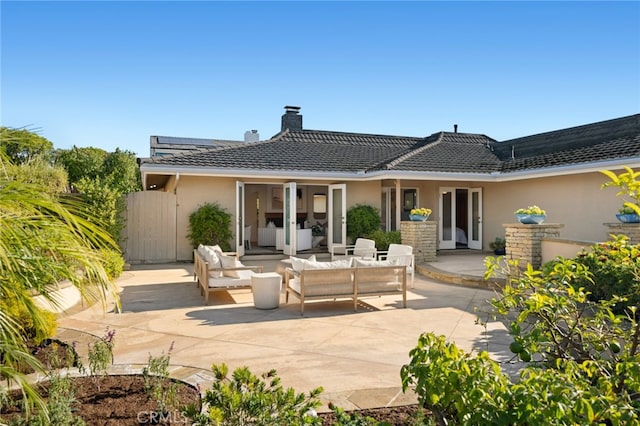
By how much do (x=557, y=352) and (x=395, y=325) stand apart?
→ 12.7 ft

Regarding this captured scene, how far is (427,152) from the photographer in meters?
16.4

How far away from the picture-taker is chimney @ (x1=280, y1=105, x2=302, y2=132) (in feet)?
63.6

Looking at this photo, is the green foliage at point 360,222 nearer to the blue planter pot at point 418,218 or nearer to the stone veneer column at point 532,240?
the blue planter pot at point 418,218

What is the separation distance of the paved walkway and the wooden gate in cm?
447

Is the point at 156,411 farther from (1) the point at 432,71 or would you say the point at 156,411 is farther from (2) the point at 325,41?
(1) the point at 432,71

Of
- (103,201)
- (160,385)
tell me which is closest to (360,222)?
(103,201)

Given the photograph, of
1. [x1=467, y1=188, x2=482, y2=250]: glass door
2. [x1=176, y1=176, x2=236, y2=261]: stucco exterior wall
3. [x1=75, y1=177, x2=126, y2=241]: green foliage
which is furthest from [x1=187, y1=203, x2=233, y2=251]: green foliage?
[x1=467, y1=188, x2=482, y2=250]: glass door

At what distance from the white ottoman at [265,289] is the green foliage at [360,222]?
25.7 ft

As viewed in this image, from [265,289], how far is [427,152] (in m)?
11.0

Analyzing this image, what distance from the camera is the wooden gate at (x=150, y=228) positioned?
1321cm

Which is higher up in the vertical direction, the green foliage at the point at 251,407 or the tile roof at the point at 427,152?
the tile roof at the point at 427,152

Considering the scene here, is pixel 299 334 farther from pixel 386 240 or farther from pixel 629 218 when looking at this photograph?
pixel 386 240

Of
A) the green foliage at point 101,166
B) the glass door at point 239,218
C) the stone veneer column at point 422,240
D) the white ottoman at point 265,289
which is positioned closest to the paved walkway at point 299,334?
the white ottoman at point 265,289

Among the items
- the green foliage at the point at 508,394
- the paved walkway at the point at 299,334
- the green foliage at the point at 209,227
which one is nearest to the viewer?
the green foliage at the point at 508,394
